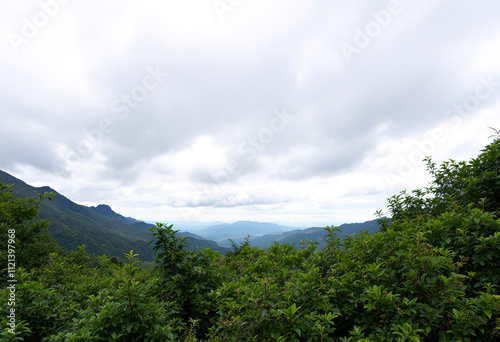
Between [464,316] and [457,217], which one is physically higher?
[457,217]

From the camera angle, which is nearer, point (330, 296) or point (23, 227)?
point (330, 296)

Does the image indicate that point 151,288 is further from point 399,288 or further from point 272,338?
point 399,288

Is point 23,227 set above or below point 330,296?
above

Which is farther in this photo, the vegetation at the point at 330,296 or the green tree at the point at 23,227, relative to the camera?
the green tree at the point at 23,227

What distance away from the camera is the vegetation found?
11.3ft

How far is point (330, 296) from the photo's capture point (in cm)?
415

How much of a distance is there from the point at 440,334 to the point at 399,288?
0.74 metres

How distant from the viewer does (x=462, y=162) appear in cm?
834

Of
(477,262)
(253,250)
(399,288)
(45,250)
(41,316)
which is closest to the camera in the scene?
(399,288)

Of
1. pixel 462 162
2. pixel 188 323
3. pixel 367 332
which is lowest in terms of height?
pixel 188 323

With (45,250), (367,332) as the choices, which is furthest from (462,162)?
(45,250)

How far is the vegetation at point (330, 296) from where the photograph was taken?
3.43m

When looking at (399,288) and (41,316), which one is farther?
(41,316)

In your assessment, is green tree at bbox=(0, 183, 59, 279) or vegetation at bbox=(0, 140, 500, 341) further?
green tree at bbox=(0, 183, 59, 279)
